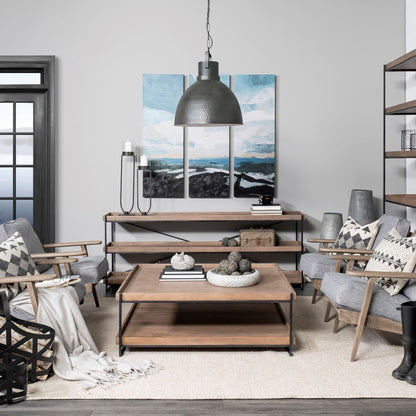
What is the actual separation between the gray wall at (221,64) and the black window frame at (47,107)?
8 cm

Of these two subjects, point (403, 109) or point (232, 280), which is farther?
point (403, 109)

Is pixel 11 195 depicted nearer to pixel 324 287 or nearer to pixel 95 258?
pixel 95 258

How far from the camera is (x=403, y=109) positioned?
16.6ft

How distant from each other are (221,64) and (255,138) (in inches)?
33.9

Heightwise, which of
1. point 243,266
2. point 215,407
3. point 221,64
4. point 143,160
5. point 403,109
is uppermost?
point 221,64

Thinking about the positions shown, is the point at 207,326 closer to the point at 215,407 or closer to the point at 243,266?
the point at 243,266

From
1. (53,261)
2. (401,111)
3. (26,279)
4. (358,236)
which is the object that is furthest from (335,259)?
(26,279)

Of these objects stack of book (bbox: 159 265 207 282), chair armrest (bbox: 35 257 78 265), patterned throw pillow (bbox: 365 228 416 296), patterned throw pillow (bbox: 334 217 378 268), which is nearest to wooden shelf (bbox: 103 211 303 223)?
patterned throw pillow (bbox: 334 217 378 268)

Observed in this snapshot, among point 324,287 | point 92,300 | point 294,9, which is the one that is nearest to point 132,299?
point 324,287

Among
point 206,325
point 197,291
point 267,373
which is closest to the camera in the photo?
point 267,373

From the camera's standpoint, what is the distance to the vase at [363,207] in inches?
220

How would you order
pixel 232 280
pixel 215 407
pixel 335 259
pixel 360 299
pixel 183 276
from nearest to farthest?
pixel 215 407 → pixel 360 299 → pixel 232 280 → pixel 183 276 → pixel 335 259

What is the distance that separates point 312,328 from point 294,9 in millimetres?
3394

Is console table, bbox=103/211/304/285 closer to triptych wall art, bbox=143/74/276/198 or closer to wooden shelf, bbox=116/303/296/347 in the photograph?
triptych wall art, bbox=143/74/276/198
